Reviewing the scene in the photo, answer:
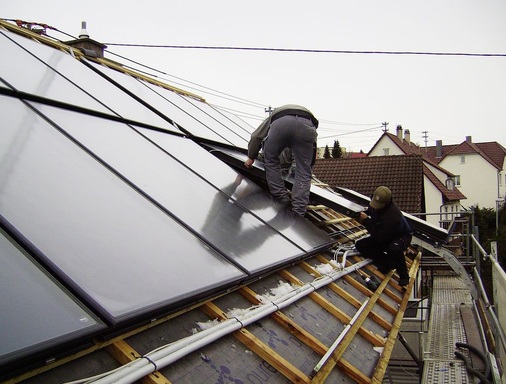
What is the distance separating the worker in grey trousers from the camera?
223 inches

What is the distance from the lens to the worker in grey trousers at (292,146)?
5.68m

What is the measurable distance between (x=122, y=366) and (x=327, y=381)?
154cm

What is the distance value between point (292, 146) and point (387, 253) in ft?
6.65

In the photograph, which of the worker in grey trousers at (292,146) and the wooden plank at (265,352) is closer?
the wooden plank at (265,352)

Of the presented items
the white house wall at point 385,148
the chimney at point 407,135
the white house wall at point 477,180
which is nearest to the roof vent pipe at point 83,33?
the white house wall at point 385,148

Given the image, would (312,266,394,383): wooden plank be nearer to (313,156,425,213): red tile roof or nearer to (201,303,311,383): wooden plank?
(201,303,311,383): wooden plank

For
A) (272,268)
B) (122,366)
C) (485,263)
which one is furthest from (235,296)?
(485,263)

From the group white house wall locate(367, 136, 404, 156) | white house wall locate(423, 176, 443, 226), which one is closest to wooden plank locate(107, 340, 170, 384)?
white house wall locate(423, 176, 443, 226)

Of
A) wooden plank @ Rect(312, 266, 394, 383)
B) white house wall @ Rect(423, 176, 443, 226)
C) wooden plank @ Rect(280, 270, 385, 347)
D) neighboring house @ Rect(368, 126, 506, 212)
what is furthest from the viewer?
neighboring house @ Rect(368, 126, 506, 212)

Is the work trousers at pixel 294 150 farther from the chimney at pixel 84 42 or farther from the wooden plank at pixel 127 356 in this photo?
the chimney at pixel 84 42

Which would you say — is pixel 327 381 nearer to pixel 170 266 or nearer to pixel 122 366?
pixel 170 266

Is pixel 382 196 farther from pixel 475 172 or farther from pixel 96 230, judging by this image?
pixel 475 172

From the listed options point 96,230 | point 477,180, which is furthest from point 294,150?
point 477,180

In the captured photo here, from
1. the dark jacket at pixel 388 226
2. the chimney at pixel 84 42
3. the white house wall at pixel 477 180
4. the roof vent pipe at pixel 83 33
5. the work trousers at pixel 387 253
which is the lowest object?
the work trousers at pixel 387 253
